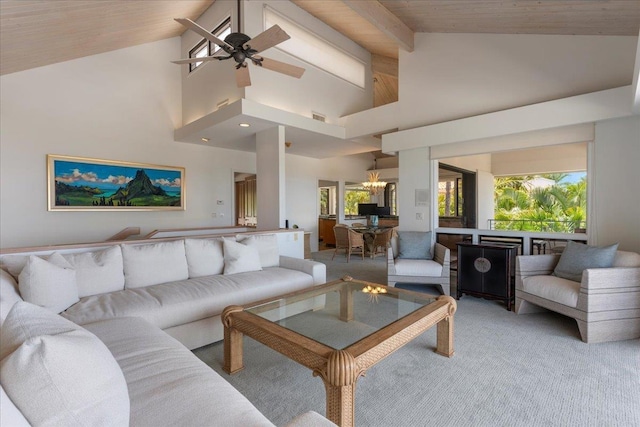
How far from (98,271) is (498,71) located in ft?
17.5

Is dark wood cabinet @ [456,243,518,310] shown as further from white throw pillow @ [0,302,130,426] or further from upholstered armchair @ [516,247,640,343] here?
white throw pillow @ [0,302,130,426]

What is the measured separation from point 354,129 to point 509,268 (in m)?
3.62

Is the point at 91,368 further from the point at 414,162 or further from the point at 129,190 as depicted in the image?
the point at 129,190

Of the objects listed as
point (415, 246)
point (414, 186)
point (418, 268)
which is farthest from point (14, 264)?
point (414, 186)

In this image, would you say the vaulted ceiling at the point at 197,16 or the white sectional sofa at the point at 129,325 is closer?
the white sectional sofa at the point at 129,325

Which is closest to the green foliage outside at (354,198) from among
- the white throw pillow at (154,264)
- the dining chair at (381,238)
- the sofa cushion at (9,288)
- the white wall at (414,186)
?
the dining chair at (381,238)

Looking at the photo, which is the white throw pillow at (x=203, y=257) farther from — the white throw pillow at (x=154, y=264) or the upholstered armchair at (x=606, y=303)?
the upholstered armchair at (x=606, y=303)

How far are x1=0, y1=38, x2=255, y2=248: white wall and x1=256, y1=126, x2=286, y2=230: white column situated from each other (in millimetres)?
1612

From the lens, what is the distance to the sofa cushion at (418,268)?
12.7 feet

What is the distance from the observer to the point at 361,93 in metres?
6.71

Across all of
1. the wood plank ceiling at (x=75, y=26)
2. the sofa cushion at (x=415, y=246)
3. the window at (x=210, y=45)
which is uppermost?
the window at (x=210, y=45)

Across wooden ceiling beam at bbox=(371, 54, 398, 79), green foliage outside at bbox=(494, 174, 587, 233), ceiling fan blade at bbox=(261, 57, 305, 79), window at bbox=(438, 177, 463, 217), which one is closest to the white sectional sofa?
ceiling fan blade at bbox=(261, 57, 305, 79)

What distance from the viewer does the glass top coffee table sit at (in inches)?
57.2

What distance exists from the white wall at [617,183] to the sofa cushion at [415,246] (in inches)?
73.7
